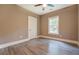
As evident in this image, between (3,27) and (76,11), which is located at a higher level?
(76,11)

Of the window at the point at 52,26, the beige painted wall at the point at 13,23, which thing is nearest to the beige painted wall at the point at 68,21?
the window at the point at 52,26

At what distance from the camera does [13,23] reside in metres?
2.95

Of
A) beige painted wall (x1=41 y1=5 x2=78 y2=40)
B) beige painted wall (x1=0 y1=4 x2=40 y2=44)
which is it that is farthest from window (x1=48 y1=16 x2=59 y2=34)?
beige painted wall (x1=0 y1=4 x2=40 y2=44)

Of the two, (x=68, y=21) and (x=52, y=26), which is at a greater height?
(x=68, y=21)

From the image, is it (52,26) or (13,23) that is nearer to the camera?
(52,26)

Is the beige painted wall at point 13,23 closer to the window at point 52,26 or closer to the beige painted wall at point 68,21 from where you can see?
the window at point 52,26

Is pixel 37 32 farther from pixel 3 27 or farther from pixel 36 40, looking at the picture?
pixel 3 27

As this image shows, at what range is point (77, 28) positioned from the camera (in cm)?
298

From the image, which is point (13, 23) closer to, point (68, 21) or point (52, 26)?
point (52, 26)

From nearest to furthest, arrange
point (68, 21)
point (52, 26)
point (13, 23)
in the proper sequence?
1. point (52, 26)
2. point (13, 23)
3. point (68, 21)

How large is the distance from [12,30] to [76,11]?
2.18 metres

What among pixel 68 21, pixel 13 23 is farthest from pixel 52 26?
pixel 13 23

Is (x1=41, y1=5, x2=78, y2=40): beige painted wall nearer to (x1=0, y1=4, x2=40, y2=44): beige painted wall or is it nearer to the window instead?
the window
